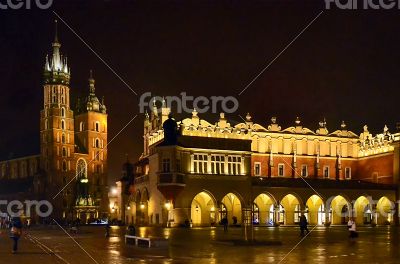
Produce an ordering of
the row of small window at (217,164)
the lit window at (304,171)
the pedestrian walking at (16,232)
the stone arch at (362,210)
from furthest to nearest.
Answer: the lit window at (304,171)
the stone arch at (362,210)
the row of small window at (217,164)
the pedestrian walking at (16,232)

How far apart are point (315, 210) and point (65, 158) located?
64.0 m

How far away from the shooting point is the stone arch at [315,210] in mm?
67625

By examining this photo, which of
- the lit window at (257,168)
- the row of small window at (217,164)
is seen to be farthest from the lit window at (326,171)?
the row of small window at (217,164)

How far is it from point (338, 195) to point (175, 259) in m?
49.8

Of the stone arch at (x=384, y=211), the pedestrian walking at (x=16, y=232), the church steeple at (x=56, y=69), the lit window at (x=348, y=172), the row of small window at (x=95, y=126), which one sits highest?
the church steeple at (x=56, y=69)

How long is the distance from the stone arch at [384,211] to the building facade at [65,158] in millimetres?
55523

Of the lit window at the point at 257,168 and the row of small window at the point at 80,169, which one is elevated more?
the row of small window at the point at 80,169

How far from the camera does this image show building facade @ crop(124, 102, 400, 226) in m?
59.8

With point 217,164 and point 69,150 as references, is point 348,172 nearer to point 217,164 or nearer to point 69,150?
point 217,164

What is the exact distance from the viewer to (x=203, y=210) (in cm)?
6366

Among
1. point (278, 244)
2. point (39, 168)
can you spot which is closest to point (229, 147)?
point (278, 244)

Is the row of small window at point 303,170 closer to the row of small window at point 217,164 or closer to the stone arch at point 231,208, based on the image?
the stone arch at point 231,208

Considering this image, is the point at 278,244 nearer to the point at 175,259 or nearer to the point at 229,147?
the point at 175,259

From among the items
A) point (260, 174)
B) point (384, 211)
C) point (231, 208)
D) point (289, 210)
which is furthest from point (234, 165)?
point (384, 211)
